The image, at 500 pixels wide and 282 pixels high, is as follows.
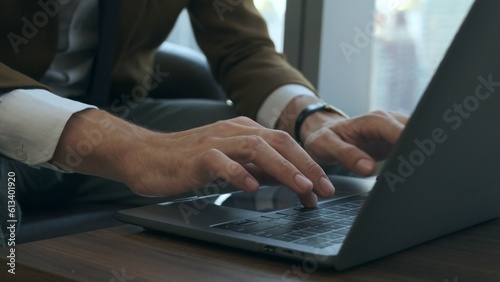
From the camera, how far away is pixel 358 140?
3.12 feet

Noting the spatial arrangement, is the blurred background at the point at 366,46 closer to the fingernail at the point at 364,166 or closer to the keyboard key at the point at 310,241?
the fingernail at the point at 364,166

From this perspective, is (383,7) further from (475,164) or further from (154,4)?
(475,164)

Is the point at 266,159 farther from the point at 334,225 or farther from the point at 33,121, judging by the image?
the point at 33,121

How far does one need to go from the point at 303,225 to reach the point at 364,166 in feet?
0.84

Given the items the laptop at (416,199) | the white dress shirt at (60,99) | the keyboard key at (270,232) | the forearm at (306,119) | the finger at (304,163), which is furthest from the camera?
the forearm at (306,119)

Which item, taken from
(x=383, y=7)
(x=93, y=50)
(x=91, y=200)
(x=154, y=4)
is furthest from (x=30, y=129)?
(x=383, y=7)

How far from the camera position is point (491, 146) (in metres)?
0.62

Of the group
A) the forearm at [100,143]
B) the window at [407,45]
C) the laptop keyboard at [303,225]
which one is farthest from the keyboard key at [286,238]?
the window at [407,45]

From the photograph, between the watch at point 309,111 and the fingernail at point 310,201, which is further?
the watch at point 309,111

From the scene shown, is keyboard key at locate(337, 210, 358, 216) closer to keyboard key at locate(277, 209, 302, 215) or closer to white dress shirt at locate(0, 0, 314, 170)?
keyboard key at locate(277, 209, 302, 215)

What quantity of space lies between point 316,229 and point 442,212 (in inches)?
4.3

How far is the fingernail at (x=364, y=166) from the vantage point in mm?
858

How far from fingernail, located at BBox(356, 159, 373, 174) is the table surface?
0.23m

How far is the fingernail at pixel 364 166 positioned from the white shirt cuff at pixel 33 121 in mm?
328
